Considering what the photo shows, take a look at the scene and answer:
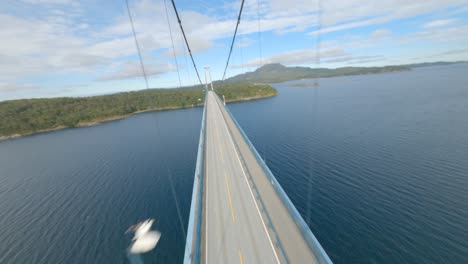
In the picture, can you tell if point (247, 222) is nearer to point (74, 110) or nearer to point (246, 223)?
point (246, 223)

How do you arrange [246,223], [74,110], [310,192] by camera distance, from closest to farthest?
[246,223] → [310,192] → [74,110]

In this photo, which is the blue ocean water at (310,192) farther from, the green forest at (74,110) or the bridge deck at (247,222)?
the green forest at (74,110)

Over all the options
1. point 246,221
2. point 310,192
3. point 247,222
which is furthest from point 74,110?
point 310,192

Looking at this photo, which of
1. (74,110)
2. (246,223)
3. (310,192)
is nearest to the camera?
(246,223)

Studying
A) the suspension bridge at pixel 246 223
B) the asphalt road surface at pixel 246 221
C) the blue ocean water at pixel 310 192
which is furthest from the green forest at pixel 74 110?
the suspension bridge at pixel 246 223

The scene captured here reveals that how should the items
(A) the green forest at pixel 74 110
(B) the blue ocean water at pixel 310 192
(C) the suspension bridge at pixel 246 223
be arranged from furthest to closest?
(A) the green forest at pixel 74 110
(B) the blue ocean water at pixel 310 192
(C) the suspension bridge at pixel 246 223

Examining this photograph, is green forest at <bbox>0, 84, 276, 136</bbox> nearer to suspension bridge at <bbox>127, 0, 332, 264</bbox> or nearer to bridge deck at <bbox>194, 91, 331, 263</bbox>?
bridge deck at <bbox>194, 91, 331, 263</bbox>
